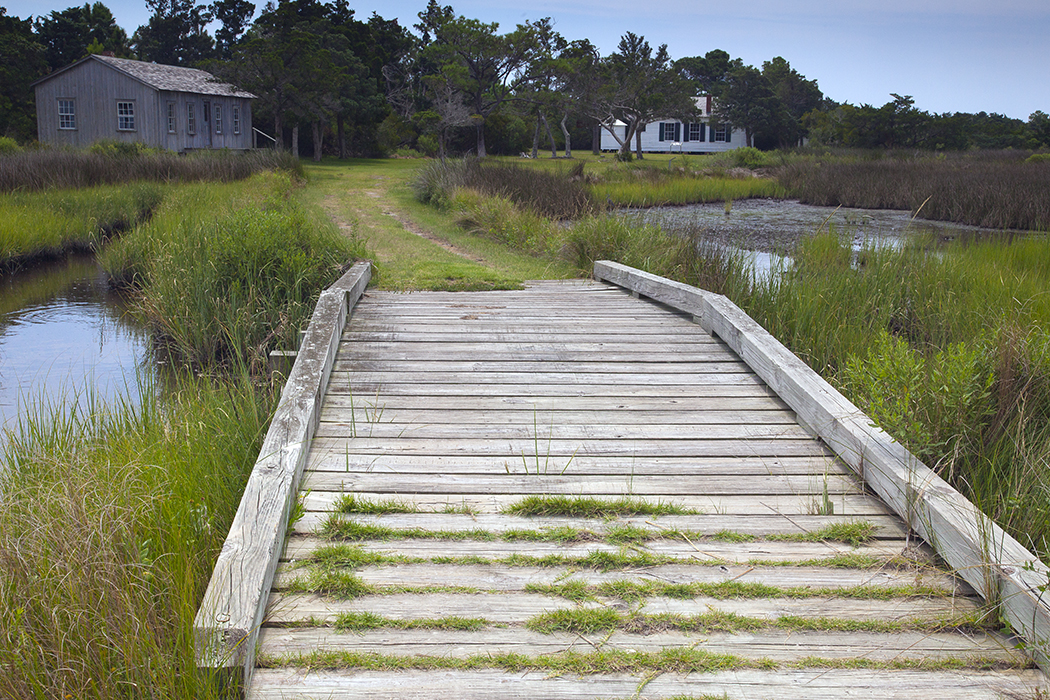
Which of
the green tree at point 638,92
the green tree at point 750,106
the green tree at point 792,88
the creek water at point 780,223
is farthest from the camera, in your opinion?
the green tree at point 792,88

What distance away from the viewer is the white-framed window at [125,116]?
32438mm

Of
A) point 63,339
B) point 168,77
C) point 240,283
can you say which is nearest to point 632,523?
point 240,283

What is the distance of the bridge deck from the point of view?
2.36m

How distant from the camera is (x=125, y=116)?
32.5 meters

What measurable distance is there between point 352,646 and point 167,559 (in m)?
0.88

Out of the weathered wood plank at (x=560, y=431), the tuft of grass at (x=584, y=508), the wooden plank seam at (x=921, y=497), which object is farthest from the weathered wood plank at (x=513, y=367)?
the tuft of grass at (x=584, y=508)

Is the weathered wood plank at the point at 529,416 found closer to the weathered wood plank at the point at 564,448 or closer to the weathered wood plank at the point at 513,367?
the weathered wood plank at the point at 564,448

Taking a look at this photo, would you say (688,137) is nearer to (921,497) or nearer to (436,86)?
(436,86)

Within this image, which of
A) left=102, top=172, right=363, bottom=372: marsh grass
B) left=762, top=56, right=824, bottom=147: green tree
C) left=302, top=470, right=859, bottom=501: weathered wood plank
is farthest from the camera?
left=762, top=56, right=824, bottom=147: green tree

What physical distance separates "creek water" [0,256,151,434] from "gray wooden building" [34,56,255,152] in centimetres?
2237


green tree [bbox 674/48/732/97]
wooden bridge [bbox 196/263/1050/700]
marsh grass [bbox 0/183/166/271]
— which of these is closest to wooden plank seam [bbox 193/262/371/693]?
wooden bridge [bbox 196/263/1050/700]

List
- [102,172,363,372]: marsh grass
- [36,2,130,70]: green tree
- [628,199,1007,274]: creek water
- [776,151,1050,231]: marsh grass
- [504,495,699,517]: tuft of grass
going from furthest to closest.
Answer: [36,2,130,70]: green tree → [776,151,1050,231]: marsh grass → [628,199,1007,274]: creek water → [102,172,363,372]: marsh grass → [504,495,699,517]: tuft of grass

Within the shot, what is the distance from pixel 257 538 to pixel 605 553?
123 cm

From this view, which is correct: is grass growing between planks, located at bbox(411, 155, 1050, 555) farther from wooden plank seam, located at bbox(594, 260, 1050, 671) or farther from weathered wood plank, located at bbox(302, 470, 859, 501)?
weathered wood plank, located at bbox(302, 470, 859, 501)
